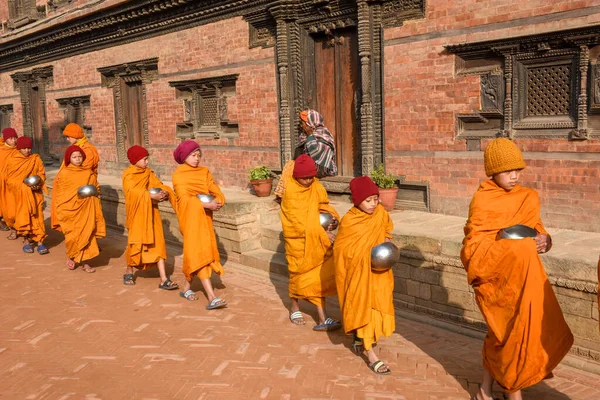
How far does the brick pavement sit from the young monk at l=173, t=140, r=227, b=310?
0.44 meters

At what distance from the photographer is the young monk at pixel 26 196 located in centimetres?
999

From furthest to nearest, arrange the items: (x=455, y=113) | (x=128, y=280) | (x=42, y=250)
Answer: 1. (x=42, y=250)
2. (x=455, y=113)
3. (x=128, y=280)

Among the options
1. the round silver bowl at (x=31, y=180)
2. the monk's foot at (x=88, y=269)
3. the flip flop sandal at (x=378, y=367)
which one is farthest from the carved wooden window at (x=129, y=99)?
the flip flop sandal at (x=378, y=367)

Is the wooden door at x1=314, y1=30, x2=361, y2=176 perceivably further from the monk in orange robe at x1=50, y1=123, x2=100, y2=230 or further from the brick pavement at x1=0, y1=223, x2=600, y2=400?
the monk in orange robe at x1=50, y1=123, x2=100, y2=230

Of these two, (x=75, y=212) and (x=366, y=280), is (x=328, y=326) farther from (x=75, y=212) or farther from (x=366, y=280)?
(x=75, y=212)

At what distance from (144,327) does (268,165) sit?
579cm

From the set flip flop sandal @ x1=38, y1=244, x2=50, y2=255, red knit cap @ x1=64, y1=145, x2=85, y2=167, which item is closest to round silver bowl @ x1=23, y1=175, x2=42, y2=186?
flip flop sandal @ x1=38, y1=244, x2=50, y2=255

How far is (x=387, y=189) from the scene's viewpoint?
8.73 m

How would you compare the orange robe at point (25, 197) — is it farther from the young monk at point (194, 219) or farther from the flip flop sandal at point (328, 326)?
the flip flop sandal at point (328, 326)

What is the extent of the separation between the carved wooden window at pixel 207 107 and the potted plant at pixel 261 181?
1.54m

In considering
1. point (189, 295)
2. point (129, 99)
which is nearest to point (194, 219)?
point (189, 295)

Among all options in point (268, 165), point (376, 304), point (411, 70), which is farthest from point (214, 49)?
point (376, 304)

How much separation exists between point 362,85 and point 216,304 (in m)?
4.53

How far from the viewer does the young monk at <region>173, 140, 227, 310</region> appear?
662cm
